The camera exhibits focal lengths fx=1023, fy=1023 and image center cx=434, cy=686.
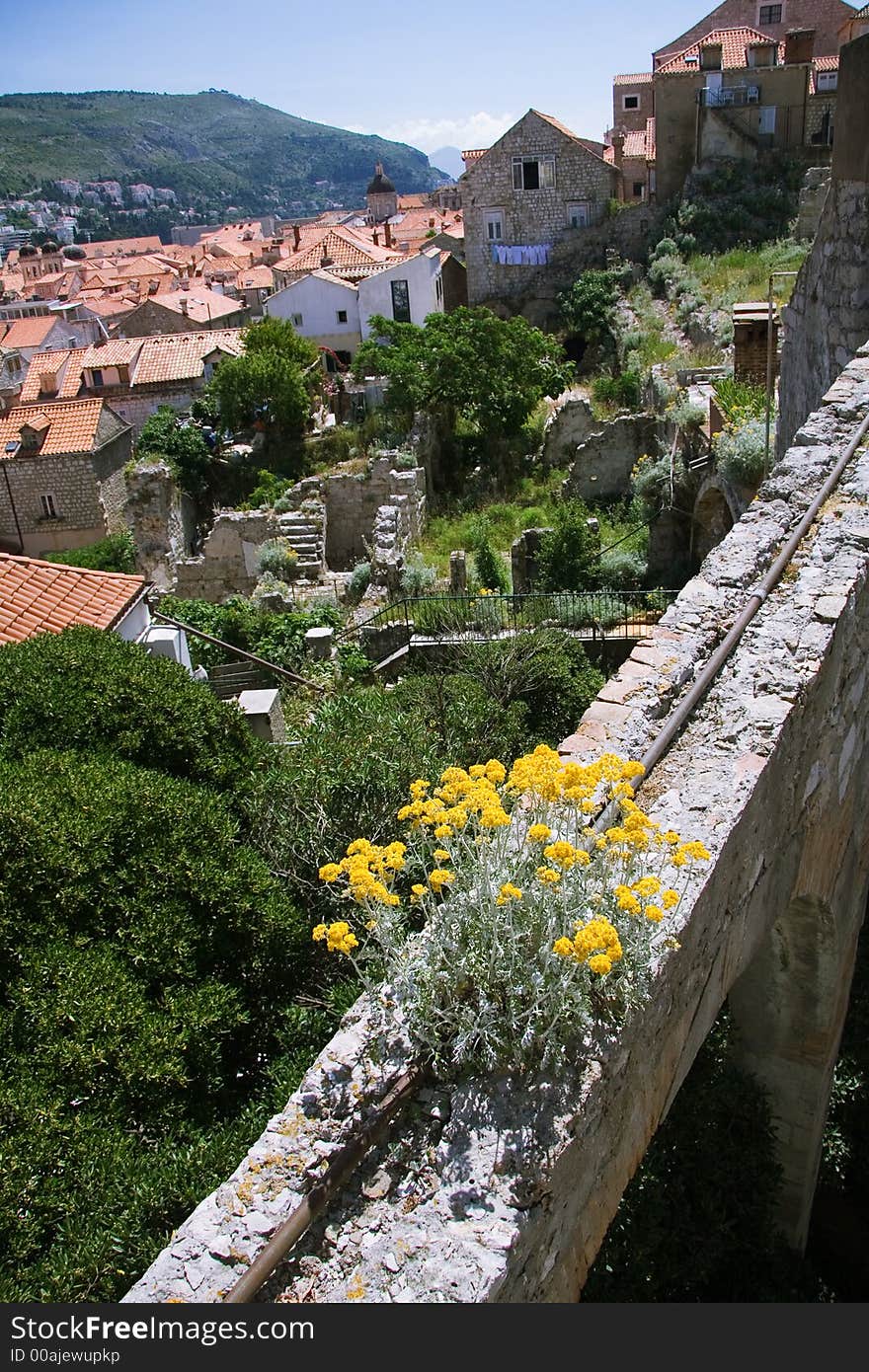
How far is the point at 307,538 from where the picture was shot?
22312 millimetres

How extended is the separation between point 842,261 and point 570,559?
8.98 metres

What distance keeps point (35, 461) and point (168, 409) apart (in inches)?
216

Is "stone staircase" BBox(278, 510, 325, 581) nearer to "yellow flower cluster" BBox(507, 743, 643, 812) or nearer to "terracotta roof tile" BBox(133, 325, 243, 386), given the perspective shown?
"terracotta roof tile" BBox(133, 325, 243, 386)

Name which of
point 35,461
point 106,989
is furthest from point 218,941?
point 35,461

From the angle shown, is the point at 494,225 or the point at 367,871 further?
the point at 494,225

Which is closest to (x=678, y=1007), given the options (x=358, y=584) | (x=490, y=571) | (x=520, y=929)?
(x=520, y=929)

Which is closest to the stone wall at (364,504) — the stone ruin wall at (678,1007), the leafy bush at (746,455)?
the leafy bush at (746,455)

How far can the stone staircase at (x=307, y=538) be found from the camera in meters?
21.7

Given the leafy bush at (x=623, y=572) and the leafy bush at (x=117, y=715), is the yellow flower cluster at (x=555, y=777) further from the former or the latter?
the leafy bush at (x=623, y=572)

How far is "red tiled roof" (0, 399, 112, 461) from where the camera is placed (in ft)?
99.4

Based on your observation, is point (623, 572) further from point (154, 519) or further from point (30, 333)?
point (30, 333)

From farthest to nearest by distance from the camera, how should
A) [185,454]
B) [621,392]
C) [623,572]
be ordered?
[185,454] < [621,392] < [623,572]

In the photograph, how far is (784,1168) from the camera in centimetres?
816
